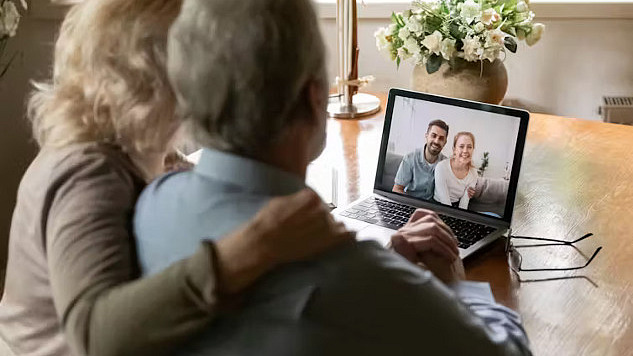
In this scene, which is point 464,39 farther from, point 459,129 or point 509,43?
point 459,129

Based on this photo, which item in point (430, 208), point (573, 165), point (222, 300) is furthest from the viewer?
point (573, 165)

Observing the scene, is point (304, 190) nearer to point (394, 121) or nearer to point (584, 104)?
point (394, 121)

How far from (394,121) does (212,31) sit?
82 cm

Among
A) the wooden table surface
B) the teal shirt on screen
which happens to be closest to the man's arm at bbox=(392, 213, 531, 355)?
the wooden table surface

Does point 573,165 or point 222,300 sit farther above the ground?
point 222,300

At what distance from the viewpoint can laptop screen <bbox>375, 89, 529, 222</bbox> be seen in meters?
1.50

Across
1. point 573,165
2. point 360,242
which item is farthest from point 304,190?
point 573,165

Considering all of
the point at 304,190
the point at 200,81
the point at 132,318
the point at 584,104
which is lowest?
the point at 584,104

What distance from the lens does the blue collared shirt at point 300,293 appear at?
32.1 inches

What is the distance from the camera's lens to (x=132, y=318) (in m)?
0.85

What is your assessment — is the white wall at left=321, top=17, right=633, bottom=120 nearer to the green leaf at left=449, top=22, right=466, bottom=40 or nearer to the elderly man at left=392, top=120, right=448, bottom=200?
the green leaf at left=449, top=22, right=466, bottom=40

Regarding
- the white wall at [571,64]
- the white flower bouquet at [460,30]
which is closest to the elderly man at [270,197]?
the white flower bouquet at [460,30]

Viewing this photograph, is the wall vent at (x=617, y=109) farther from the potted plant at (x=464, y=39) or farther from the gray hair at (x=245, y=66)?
the gray hair at (x=245, y=66)

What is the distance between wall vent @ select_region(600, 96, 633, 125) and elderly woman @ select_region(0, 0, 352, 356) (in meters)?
1.80
